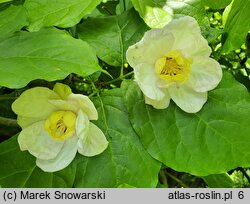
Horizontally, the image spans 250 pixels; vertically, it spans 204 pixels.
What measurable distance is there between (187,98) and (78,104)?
235 millimetres

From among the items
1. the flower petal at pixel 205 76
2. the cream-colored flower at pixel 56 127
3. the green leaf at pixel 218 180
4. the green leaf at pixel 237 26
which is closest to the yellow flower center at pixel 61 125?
the cream-colored flower at pixel 56 127

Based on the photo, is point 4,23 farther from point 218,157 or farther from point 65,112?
point 218,157

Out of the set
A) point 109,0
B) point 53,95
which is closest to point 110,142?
point 53,95

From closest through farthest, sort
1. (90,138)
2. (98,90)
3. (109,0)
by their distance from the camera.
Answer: (90,138) → (98,90) → (109,0)

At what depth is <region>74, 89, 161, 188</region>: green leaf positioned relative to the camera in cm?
99

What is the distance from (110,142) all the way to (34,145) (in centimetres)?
16

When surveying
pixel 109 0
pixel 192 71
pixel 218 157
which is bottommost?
pixel 109 0

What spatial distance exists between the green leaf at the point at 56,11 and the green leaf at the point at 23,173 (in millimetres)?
260

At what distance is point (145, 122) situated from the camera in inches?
40.1

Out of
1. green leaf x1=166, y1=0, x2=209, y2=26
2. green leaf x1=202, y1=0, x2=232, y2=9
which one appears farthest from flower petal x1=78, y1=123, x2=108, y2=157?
green leaf x1=202, y1=0, x2=232, y2=9

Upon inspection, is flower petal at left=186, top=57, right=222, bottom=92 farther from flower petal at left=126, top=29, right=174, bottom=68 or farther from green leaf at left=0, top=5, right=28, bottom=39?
green leaf at left=0, top=5, right=28, bottom=39

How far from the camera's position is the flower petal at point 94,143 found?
3.21 ft

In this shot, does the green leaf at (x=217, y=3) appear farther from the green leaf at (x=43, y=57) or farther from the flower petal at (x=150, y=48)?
the green leaf at (x=43, y=57)

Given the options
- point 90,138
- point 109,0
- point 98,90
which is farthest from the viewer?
point 109,0
